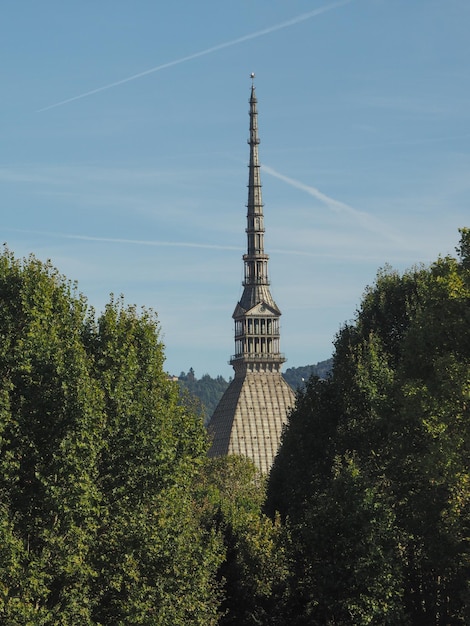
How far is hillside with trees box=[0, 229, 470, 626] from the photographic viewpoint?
6856cm

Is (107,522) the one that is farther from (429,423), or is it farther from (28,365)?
(429,423)

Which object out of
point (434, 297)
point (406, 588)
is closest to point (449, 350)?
point (434, 297)

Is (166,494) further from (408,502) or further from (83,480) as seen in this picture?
(408,502)

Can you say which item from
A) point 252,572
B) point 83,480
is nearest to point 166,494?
point 83,480

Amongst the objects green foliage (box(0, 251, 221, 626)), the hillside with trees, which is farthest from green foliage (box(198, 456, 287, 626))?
green foliage (box(0, 251, 221, 626))

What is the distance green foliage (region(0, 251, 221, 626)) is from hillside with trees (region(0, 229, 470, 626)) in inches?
3.7

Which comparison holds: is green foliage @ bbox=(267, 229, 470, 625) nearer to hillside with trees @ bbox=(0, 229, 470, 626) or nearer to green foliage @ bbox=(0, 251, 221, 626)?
hillside with trees @ bbox=(0, 229, 470, 626)

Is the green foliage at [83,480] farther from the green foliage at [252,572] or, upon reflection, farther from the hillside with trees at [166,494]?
the green foliage at [252,572]

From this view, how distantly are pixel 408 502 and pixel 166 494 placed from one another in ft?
42.7

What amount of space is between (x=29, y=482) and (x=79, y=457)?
2857 millimetres

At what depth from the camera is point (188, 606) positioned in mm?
72812

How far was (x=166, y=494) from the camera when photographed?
74125 mm

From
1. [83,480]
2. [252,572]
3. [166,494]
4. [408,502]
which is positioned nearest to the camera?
[83,480]

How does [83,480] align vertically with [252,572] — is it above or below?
above
